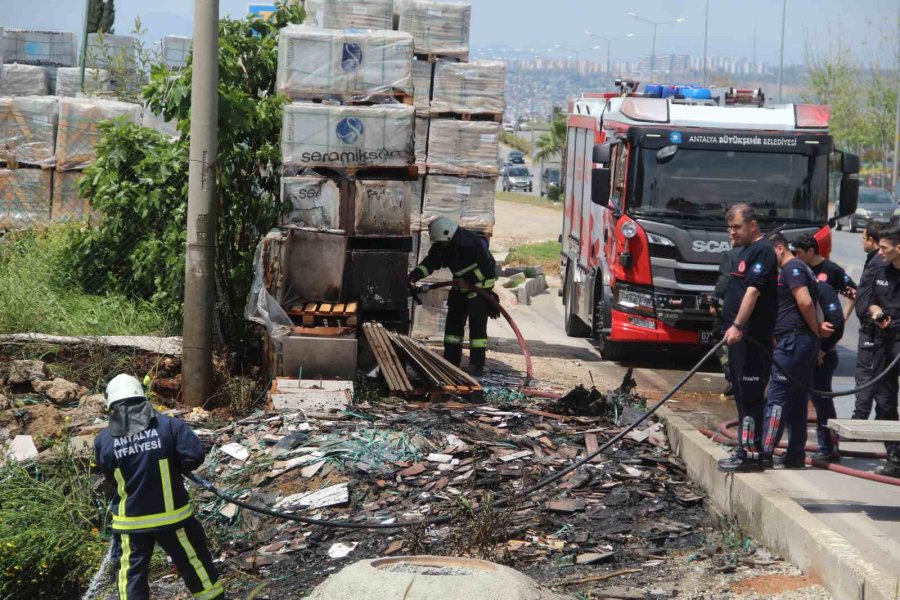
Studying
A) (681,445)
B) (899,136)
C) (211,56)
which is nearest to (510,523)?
(681,445)

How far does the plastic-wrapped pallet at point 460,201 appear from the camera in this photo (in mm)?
14008

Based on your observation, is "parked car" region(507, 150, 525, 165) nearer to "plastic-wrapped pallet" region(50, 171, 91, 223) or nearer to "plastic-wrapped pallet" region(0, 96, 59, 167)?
"plastic-wrapped pallet" region(0, 96, 59, 167)

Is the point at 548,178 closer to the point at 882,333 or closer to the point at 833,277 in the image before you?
the point at 833,277

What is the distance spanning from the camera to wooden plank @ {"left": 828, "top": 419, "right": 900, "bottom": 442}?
6.61m

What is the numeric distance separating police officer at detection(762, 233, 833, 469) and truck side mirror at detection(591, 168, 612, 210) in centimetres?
558

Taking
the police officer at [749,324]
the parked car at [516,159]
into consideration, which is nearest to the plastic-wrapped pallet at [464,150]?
the police officer at [749,324]

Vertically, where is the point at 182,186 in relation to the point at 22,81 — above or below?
below

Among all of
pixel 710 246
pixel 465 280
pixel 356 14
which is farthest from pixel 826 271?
pixel 356 14

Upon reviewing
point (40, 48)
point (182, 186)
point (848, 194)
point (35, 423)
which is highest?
point (40, 48)

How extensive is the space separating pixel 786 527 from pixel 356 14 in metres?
9.33

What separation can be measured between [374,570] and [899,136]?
1761 inches

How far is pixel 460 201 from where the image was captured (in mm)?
14070

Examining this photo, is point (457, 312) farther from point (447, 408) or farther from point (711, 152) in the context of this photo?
point (711, 152)

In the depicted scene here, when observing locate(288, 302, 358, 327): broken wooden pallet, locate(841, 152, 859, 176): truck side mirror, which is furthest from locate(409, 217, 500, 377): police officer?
locate(841, 152, 859, 176): truck side mirror
